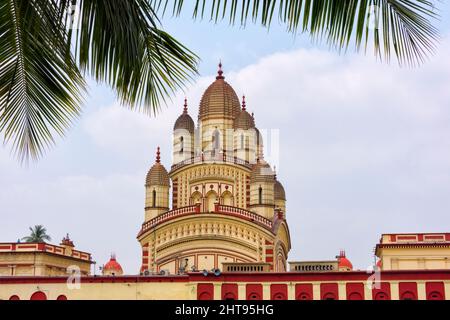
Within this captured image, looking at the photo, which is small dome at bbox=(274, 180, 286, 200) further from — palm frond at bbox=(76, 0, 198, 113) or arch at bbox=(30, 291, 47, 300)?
palm frond at bbox=(76, 0, 198, 113)

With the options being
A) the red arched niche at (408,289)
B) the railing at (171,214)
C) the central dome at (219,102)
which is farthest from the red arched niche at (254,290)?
the central dome at (219,102)

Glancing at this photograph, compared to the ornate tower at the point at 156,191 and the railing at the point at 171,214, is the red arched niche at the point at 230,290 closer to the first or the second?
the railing at the point at 171,214

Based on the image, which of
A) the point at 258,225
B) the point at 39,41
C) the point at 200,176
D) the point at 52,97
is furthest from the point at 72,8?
the point at 200,176

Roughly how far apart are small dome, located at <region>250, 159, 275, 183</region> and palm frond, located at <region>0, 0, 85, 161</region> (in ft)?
160

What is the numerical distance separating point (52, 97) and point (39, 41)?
0.47 meters

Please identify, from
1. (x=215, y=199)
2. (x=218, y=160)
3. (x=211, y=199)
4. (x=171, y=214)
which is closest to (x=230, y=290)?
(x=171, y=214)

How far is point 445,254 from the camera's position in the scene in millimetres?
42750

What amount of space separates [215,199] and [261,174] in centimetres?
450

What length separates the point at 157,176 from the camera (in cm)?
5584

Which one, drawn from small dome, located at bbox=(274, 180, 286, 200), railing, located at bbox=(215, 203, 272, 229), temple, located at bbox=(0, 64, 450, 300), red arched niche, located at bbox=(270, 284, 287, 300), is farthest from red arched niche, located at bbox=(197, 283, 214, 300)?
small dome, located at bbox=(274, 180, 286, 200)

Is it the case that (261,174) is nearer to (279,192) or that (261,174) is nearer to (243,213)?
(243,213)

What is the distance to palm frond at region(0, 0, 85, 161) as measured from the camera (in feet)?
17.1

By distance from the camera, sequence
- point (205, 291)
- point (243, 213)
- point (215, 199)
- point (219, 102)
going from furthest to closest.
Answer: point (219, 102), point (215, 199), point (243, 213), point (205, 291)
